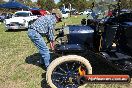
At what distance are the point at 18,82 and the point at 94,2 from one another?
3.01 metres

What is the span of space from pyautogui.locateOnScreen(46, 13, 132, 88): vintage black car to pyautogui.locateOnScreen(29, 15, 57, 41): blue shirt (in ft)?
0.95

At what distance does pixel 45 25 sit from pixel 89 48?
1.30m

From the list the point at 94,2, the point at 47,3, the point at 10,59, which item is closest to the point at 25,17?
the point at 10,59

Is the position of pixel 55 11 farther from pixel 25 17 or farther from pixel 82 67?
pixel 25 17

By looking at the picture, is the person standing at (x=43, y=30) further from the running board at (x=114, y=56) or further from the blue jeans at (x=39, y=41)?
the running board at (x=114, y=56)

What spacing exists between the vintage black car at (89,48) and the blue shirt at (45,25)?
0.29 metres

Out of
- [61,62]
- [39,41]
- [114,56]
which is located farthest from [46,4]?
[61,62]

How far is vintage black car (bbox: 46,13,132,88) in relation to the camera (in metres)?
6.34

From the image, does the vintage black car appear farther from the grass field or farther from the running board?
the grass field

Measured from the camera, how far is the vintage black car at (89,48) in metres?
6.34

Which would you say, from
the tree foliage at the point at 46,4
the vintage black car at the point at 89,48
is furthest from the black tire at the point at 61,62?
the tree foliage at the point at 46,4

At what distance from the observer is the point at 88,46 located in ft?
23.2

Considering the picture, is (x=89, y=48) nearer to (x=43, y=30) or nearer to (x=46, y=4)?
(x=43, y=30)

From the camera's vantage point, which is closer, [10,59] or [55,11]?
[55,11]
